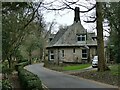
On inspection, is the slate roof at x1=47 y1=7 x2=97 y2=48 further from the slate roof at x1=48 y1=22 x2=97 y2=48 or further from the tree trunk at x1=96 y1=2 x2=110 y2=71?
the tree trunk at x1=96 y1=2 x2=110 y2=71

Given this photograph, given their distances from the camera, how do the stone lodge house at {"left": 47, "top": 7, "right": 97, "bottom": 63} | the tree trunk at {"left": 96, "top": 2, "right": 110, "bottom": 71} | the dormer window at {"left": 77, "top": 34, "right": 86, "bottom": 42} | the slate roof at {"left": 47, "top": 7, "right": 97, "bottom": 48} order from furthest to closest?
the slate roof at {"left": 47, "top": 7, "right": 97, "bottom": 48}
the dormer window at {"left": 77, "top": 34, "right": 86, "bottom": 42}
the stone lodge house at {"left": 47, "top": 7, "right": 97, "bottom": 63}
the tree trunk at {"left": 96, "top": 2, "right": 110, "bottom": 71}

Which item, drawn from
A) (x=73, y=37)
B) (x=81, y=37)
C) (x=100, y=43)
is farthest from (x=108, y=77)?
(x=73, y=37)

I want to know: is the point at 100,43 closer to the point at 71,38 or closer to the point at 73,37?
the point at 71,38

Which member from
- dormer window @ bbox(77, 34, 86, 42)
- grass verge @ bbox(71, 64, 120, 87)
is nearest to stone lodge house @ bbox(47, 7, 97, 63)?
dormer window @ bbox(77, 34, 86, 42)

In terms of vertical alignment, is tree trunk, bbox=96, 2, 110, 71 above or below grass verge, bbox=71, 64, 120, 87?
above

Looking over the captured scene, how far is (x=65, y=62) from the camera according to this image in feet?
181

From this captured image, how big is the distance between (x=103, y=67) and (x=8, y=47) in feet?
36.2

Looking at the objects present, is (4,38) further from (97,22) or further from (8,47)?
(97,22)

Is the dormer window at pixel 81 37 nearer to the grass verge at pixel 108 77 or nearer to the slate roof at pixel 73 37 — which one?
the slate roof at pixel 73 37

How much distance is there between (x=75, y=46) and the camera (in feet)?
182

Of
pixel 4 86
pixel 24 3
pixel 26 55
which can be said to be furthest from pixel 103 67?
pixel 26 55

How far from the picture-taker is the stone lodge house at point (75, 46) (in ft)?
180

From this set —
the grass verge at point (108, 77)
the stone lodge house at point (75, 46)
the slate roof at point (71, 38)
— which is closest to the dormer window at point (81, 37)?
the stone lodge house at point (75, 46)

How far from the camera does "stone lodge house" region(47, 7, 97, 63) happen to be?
55000 millimetres
